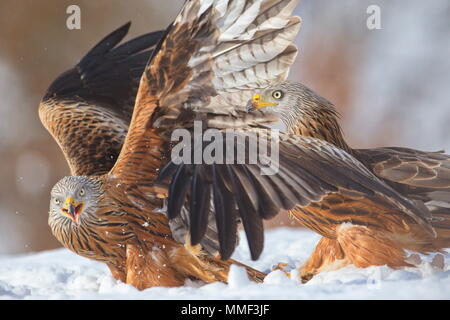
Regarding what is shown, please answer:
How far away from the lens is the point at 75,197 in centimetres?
339

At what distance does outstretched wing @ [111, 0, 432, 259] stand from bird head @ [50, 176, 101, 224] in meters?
0.17

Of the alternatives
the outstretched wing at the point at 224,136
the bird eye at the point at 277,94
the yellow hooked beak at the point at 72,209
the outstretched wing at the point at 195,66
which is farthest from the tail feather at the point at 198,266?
the bird eye at the point at 277,94

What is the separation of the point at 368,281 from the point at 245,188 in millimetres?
742

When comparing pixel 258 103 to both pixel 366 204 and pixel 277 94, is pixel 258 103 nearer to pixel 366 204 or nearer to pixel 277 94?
pixel 277 94

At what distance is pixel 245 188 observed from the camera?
2.82 meters

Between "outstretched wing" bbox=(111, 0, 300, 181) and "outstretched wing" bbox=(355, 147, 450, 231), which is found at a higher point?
"outstretched wing" bbox=(111, 0, 300, 181)

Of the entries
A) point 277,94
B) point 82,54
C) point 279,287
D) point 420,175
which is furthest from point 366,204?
point 82,54

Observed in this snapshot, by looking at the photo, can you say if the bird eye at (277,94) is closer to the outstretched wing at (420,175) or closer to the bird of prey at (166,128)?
the bird of prey at (166,128)

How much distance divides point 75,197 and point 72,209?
74 millimetres

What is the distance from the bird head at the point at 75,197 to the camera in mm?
3367

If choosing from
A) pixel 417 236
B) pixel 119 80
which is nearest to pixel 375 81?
pixel 119 80

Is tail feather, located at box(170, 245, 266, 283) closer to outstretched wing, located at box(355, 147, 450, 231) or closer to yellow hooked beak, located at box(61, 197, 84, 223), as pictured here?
yellow hooked beak, located at box(61, 197, 84, 223)

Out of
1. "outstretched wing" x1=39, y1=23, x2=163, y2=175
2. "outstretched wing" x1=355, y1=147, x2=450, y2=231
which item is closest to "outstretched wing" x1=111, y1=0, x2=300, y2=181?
"outstretched wing" x1=39, y1=23, x2=163, y2=175

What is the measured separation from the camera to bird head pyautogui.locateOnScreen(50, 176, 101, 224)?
3.37 meters
